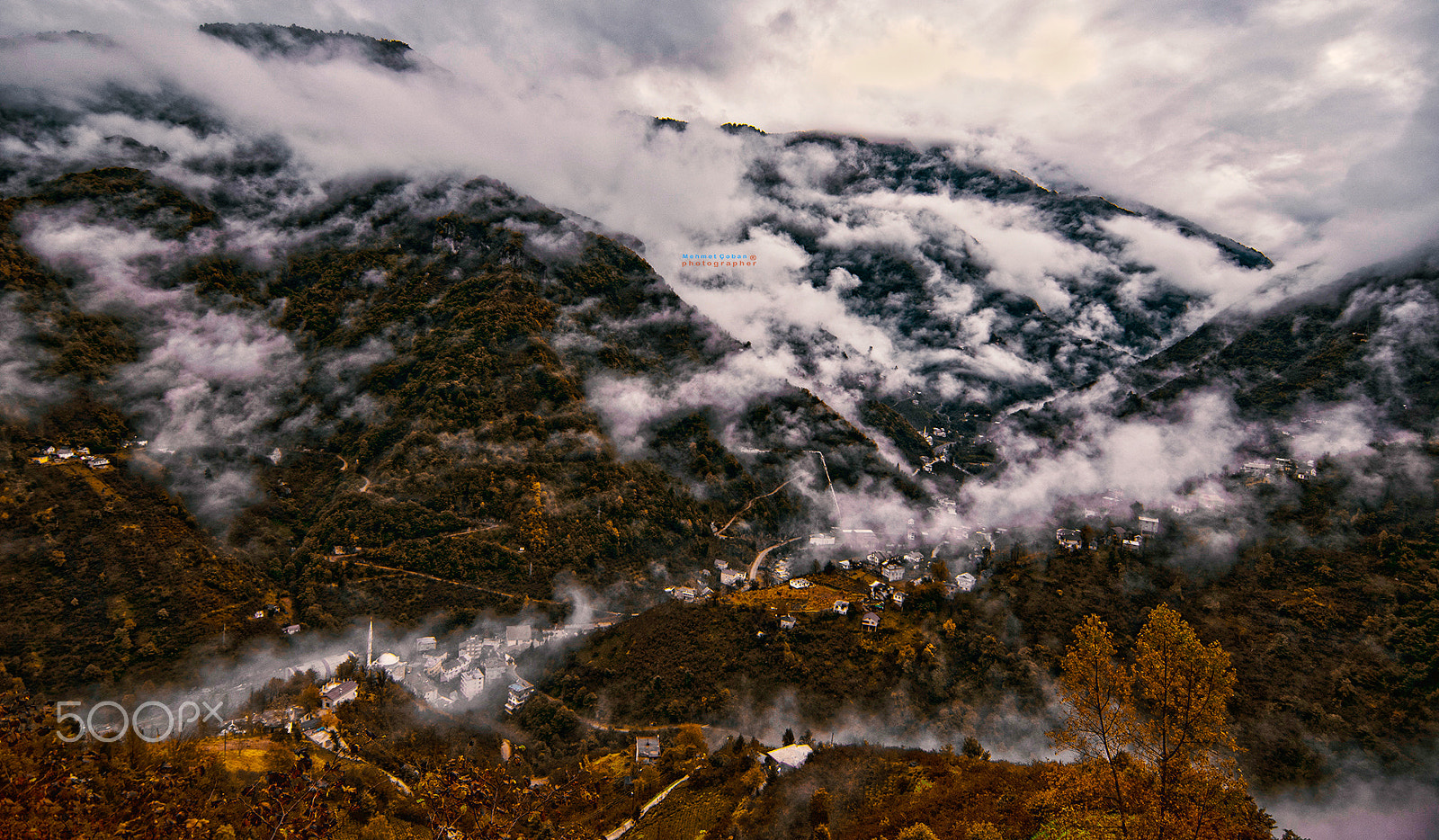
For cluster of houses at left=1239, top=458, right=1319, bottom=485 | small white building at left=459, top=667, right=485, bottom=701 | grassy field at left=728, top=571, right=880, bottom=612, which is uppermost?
cluster of houses at left=1239, top=458, right=1319, bottom=485

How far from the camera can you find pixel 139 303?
3841 inches

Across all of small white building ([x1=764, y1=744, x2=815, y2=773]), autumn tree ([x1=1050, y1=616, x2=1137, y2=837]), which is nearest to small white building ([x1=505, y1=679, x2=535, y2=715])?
small white building ([x1=764, y1=744, x2=815, y2=773])

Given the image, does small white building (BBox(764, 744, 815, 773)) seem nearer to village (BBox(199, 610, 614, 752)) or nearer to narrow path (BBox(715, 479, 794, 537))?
village (BBox(199, 610, 614, 752))

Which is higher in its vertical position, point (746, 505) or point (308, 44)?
point (308, 44)

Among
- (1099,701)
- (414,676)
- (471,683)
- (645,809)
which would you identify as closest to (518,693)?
(471,683)

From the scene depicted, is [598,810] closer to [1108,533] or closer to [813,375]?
[1108,533]

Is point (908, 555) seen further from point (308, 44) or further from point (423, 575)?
point (308, 44)

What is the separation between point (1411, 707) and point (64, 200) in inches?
8064

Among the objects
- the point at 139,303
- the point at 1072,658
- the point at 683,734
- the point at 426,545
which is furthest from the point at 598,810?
the point at 139,303

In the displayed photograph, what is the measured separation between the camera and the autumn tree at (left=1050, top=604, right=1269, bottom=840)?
19812mm

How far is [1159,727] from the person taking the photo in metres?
20.9

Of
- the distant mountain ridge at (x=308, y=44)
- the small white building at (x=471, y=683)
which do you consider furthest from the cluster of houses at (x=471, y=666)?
the distant mountain ridge at (x=308, y=44)

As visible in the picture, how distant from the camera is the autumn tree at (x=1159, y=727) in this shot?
19812 millimetres

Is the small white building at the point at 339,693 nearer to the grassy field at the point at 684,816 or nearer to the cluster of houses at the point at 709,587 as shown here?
the grassy field at the point at 684,816
